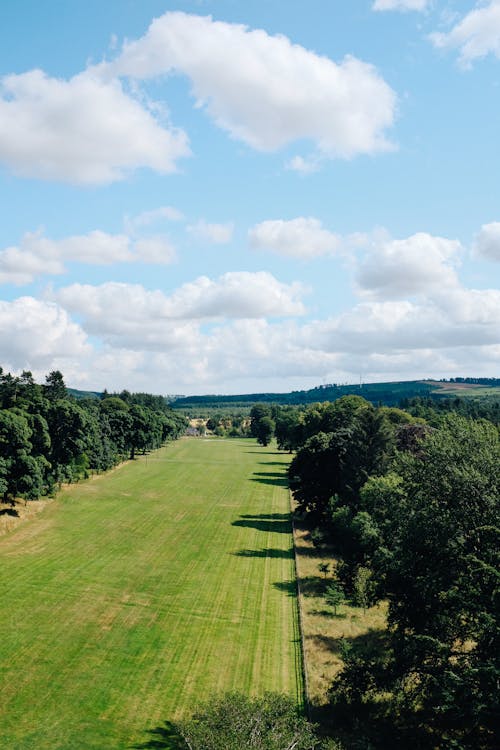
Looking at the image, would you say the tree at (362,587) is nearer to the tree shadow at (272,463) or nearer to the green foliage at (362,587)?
the green foliage at (362,587)

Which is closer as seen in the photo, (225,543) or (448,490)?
(448,490)

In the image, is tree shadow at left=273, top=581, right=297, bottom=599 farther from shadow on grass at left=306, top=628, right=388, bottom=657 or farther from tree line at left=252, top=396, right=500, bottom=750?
tree line at left=252, top=396, right=500, bottom=750

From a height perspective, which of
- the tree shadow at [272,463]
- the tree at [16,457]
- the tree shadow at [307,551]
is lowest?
the tree shadow at [272,463]

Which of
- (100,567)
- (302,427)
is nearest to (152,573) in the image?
(100,567)

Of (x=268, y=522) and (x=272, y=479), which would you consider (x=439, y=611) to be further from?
(x=272, y=479)

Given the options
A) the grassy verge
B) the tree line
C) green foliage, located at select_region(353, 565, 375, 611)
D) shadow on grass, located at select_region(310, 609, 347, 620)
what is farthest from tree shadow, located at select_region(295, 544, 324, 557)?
the tree line

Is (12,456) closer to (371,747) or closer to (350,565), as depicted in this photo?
(350,565)

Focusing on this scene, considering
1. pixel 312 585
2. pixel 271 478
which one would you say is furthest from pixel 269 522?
pixel 271 478

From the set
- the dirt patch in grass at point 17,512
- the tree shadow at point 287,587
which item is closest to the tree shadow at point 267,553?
the tree shadow at point 287,587
